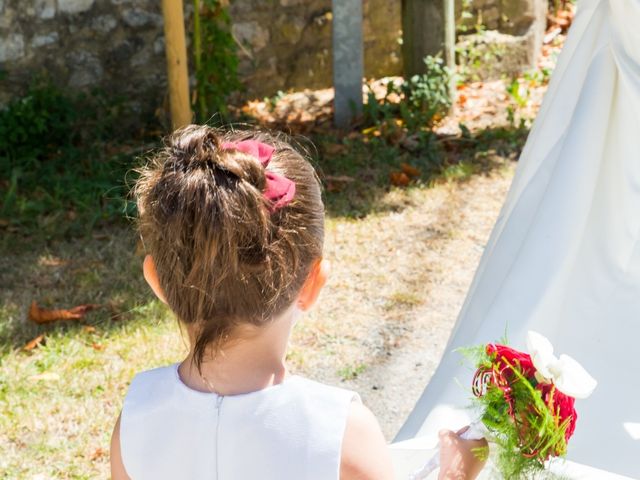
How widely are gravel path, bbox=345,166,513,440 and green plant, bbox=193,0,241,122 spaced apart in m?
1.26

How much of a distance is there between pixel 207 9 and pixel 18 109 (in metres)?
1.09

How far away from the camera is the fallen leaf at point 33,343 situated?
3676 millimetres

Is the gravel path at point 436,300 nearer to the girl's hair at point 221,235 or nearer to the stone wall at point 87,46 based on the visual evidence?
the girl's hair at point 221,235

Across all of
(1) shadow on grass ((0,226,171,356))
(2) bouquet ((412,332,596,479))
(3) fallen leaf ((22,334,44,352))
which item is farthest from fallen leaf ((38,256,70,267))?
(2) bouquet ((412,332,596,479))

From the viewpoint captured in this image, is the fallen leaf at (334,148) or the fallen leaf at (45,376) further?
the fallen leaf at (334,148)

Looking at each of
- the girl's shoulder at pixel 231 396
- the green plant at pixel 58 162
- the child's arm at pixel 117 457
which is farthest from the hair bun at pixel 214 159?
the green plant at pixel 58 162

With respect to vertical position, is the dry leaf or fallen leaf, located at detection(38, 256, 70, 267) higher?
the dry leaf

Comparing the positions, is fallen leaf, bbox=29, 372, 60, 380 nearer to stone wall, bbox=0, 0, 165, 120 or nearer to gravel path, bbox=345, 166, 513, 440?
gravel path, bbox=345, 166, 513, 440

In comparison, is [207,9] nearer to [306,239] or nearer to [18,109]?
[18,109]

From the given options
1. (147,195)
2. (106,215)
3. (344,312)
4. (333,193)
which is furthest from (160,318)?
(147,195)

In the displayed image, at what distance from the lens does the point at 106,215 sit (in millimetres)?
4781

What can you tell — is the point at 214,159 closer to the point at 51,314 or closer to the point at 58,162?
the point at 51,314

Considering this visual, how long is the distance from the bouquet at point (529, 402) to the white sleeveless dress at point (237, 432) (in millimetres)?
223

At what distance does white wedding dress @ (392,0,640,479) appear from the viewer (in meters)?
2.69
